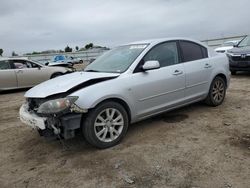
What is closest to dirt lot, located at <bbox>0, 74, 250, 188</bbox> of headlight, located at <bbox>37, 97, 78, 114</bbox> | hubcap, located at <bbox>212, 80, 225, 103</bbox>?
hubcap, located at <bbox>212, 80, 225, 103</bbox>

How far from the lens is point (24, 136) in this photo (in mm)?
5410

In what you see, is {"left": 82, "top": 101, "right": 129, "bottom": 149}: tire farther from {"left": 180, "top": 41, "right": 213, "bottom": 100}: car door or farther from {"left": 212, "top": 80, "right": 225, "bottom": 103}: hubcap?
{"left": 212, "top": 80, "right": 225, "bottom": 103}: hubcap

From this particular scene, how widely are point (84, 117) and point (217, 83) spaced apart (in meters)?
3.41

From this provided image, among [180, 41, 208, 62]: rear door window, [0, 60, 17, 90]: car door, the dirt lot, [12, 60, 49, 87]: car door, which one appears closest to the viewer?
the dirt lot

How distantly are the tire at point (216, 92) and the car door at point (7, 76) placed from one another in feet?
25.9

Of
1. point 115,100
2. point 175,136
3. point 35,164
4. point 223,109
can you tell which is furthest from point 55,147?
point 223,109

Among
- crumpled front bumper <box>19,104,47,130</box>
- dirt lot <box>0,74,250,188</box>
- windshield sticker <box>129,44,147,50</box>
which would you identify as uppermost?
windshield sticker <box>129,44,147,50</box>

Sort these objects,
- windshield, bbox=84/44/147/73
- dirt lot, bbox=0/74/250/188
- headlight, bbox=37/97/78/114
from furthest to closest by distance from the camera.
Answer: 1. windshield, bbox=84/44/147/73
2. headlight, bbox=37/97/78/114
3. dirt lot, bbox=0/74/250/188

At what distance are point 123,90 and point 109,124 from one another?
58 cm

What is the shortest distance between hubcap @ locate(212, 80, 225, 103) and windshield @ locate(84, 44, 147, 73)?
2.02m

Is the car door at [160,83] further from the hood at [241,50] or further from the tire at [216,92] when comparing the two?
the hood at [241,50]

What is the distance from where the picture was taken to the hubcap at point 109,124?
14.4ft

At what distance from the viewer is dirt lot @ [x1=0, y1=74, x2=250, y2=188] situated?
3.49 m

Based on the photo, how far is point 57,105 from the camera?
4.09m
